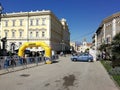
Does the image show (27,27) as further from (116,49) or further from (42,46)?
(116,49)

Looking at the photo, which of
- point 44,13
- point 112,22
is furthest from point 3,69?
point 44,13

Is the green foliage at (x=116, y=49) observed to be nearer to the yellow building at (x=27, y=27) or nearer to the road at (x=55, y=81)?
the road at (x=55, y=81)

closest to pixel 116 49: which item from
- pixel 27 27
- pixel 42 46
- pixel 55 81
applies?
pixel 55 81

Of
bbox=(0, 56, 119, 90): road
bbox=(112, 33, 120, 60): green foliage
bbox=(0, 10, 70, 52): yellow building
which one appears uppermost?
bbox=(0, 10, 70, 52): yellow building

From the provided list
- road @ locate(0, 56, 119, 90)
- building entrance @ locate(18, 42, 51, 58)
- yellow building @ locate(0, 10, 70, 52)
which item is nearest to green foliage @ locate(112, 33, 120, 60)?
road @ locate(0, 56, 119, 90)

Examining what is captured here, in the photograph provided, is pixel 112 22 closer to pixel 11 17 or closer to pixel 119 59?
pixel 119 59

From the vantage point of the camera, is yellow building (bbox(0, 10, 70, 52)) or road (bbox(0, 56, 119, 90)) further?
yellow building (bbox(0, 10, 70, 52))

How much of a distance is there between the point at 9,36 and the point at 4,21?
19.9 ft

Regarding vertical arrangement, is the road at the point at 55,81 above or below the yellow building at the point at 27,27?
below

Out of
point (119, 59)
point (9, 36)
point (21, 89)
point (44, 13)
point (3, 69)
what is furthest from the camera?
point (9, 36)

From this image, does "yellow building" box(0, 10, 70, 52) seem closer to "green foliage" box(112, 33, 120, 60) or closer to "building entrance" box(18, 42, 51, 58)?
"building entrance" box(18, 42, 51, 58)

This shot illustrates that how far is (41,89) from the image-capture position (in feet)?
35.0

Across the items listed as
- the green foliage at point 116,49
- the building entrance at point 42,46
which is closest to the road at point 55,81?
the green foliage at point 116,49

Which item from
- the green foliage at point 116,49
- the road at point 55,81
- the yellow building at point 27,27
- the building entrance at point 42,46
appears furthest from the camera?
the yellow building at point 27,27
